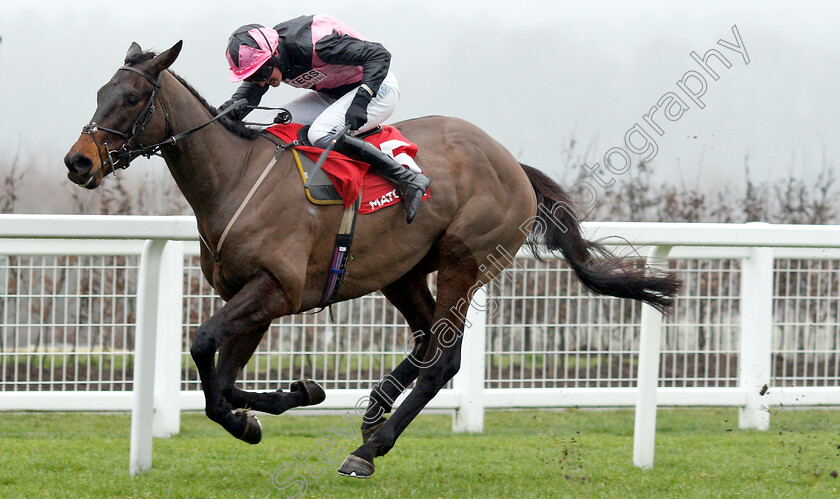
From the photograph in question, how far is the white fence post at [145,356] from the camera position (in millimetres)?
3789

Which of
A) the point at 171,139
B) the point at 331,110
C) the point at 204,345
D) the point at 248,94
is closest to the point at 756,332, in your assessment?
the point at 331,110

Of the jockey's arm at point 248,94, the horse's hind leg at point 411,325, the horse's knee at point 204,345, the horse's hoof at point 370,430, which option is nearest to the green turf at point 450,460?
the horse's hoof at point 370,430

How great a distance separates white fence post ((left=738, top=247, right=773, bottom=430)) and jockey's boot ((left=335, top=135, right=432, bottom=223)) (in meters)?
2.59

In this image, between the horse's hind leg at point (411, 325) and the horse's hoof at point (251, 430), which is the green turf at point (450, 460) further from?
the horse's hind leg at point (411, 325)

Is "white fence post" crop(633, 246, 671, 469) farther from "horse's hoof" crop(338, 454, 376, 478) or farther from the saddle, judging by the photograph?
A: the saddle

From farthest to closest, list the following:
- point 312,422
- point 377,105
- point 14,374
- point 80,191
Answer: point 80,191
point 312,422
point 14,374
point 377,105

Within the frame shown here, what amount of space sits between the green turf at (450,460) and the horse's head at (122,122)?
122cm

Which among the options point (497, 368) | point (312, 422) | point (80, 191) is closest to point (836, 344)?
point (497, 368)

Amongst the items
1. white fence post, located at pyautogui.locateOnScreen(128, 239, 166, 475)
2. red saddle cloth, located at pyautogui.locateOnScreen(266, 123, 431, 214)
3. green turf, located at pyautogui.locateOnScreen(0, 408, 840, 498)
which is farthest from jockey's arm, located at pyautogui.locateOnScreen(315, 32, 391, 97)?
green turf, located at pyautogui.locateOnScreen(0, 408, 840, 498)

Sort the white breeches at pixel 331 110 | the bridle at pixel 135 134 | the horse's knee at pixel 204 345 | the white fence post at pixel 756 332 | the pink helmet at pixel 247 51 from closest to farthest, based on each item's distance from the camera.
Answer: the bridle at pixel 135 134, the horse's knee at pixel 204 345, the pink helmet at pixel 247 51, the white breeches at pixel 331 110, the white fence post at pixel 756 332

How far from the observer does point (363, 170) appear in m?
3.79

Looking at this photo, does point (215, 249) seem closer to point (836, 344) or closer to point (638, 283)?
point (638, 283)

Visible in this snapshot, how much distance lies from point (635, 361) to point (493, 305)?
949 mm

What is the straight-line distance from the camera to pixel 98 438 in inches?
198
